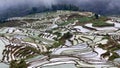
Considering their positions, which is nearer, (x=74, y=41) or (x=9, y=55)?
(x=9, y=55)

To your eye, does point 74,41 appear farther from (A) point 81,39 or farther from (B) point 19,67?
(B) point 19,67

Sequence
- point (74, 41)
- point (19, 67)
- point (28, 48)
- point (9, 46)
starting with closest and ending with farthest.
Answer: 1. point (19, 67)
2. point (28, 48)
3. point (9, 46)
4. point (74, 41)

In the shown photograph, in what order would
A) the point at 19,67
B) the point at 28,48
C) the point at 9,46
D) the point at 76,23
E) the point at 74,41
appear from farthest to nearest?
the point at 76,23 < the point at 74,41 < the point at 9,46 < the point at 28,48 < the point at 19,67

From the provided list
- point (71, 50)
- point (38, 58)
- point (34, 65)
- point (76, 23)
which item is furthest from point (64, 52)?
point (76, 23)

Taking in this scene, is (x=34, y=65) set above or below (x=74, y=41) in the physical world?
above

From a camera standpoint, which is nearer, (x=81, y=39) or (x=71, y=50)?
(x=71, y=50)

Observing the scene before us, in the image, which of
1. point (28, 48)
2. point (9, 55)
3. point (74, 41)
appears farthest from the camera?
point (74, 41)

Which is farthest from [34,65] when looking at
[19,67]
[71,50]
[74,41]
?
[74,41]

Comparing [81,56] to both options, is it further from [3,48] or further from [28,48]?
[3,48]

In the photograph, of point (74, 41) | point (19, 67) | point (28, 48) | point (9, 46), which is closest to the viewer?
point (19, 67)
